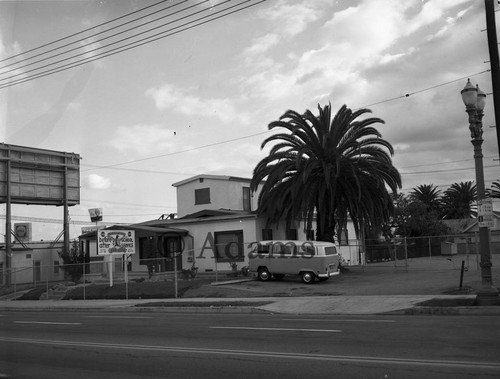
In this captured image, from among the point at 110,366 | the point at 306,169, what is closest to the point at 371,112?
the point at 306,169

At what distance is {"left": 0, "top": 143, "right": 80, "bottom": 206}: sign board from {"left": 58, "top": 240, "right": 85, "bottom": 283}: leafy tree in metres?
4.86

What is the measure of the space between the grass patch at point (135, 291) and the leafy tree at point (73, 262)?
3.30 m

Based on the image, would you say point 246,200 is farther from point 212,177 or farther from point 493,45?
point 493,45

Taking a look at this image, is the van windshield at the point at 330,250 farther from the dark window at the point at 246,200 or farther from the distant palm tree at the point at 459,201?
the distant palm tree at the point at 459,201

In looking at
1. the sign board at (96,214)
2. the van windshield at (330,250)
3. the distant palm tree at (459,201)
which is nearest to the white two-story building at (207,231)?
the van windshield at (330,250)

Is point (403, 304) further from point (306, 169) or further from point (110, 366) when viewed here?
point (306, 169)

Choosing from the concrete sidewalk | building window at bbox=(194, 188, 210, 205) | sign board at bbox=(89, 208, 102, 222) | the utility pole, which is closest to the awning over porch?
building window at bbox=(194, 188, 210, 205)

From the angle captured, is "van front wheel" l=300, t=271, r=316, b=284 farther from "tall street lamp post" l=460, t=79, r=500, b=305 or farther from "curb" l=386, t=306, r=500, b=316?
Answer: "tall street lamp post" l=460, t=79, r=500, b=305

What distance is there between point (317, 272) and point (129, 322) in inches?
445

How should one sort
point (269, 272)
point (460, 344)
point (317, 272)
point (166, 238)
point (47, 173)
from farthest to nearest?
point (47, 173) < point (166, 238) < point (269, 272) < point (317, 272) < point (460, 344)

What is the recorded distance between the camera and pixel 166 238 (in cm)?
3641

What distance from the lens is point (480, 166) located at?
15633 millimetres

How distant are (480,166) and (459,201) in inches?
2874

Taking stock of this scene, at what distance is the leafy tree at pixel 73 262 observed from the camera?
32.9m
